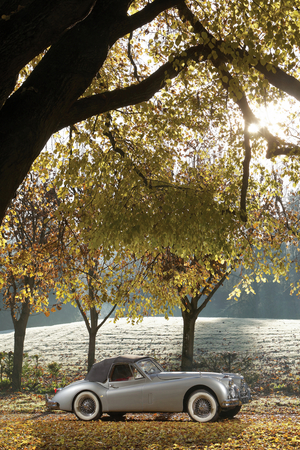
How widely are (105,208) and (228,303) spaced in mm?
54017

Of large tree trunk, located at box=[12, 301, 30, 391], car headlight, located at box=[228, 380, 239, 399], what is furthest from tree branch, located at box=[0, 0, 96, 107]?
large tree trunk, located at box=[12, 301, 30, 391]

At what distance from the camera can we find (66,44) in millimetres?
4684

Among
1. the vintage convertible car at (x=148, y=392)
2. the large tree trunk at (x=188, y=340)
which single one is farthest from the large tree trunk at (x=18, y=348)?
the vintage convertible car at (x=148, y=392)

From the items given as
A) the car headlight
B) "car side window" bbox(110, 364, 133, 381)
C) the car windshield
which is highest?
the car windshield

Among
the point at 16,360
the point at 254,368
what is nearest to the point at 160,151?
the point at 16,360

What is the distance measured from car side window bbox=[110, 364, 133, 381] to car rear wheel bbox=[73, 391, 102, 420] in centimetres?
68

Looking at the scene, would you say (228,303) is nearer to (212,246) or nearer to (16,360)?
(16,360)

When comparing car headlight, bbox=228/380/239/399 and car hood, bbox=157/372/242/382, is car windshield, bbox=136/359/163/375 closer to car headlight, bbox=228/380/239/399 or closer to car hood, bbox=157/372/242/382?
car hood, bbox=157/372/242/382

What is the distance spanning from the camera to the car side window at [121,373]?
10.1 meters

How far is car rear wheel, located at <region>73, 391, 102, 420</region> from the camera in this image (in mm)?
10091

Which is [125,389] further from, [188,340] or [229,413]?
[188,340]

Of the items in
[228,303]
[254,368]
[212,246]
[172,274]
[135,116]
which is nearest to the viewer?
[212,246]

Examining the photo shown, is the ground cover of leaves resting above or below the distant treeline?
below

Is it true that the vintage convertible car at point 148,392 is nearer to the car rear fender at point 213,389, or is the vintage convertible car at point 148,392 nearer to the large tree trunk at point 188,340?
the car rear fender at point 213,389
